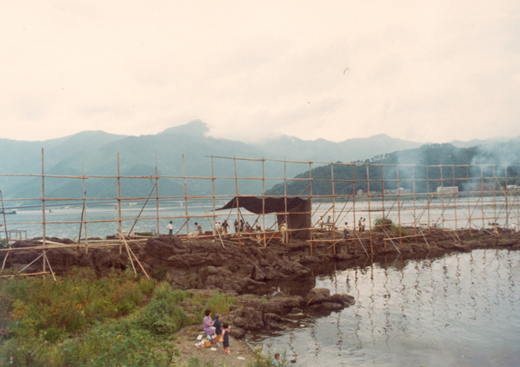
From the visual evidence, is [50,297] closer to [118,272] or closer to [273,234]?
[118,272]

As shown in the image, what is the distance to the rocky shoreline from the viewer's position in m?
13.5

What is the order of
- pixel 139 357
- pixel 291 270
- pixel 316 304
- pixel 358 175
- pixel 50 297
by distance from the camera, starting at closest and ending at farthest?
pixel 139 357, pixel 50 297, pixel 316 304, pixel 291 270, pixel 358 175

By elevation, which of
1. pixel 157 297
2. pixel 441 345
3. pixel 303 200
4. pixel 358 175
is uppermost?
pixel 358 175

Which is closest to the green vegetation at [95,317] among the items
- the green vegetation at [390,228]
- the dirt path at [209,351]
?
the dirt path at [209,351]

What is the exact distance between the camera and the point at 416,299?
49.9ft

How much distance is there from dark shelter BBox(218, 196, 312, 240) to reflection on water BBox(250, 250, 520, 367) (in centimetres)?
585

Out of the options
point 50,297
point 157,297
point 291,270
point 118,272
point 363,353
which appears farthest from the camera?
point 291,270

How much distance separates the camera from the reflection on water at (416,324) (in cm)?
1000

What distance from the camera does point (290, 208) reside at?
83.5 feet

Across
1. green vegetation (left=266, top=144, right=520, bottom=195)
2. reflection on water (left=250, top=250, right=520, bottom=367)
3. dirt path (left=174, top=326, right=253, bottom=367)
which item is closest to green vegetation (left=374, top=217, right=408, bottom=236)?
reflection on water (left=250, top=250, right=520, bottom=367)

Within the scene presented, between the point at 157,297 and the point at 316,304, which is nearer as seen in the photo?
the point at 157,297

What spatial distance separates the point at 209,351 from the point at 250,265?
10189 mm

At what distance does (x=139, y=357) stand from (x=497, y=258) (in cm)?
2486

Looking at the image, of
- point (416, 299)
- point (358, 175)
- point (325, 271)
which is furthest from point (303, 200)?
point (358, 175)
